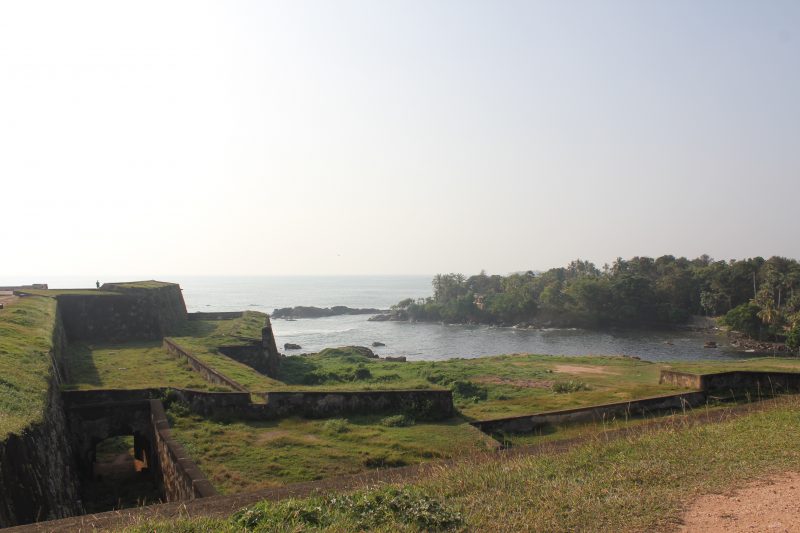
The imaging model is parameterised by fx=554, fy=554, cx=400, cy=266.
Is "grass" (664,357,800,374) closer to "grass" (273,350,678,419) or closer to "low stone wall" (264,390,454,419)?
"grass" (273,350,678,419)

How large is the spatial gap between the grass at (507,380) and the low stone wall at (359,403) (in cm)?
106

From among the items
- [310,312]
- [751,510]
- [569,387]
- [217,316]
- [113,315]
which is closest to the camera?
[751,510]

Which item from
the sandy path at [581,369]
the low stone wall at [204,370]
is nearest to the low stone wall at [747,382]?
the sandy path at [581,369]

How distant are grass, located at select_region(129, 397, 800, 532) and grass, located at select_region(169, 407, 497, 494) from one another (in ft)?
11.7

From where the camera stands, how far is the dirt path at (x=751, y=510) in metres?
5.55

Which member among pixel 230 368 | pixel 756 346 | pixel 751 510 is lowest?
pixel 756 346

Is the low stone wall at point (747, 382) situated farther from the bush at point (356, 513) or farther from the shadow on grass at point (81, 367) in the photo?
the shadow on grass at point (81, 367)

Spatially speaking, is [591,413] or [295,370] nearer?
[591,413]

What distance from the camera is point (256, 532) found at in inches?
223

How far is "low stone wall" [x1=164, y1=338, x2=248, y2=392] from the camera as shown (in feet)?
56.3

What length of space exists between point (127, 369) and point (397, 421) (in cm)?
1176

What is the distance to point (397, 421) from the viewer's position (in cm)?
1455

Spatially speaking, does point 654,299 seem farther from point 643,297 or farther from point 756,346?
point 756,346

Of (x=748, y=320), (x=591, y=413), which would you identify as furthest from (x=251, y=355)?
(x=748, y=320)
